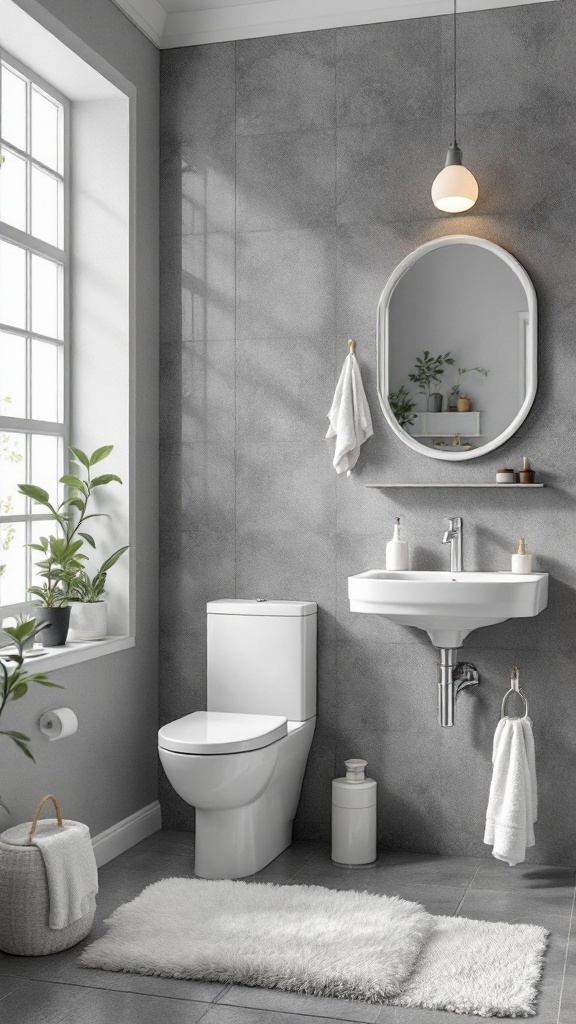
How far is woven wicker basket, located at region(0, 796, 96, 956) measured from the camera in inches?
101

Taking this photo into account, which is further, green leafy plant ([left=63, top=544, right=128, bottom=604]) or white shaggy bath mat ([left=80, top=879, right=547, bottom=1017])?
green leafy plant ([left=63, top=544, right=128, bottom=604])

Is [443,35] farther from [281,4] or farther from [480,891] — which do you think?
[480,891]

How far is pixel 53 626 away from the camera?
3217mm

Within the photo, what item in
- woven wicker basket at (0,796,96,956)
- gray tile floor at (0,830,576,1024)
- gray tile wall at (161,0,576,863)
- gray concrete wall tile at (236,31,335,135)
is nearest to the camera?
gray tile floor at (0,830,576,1024)

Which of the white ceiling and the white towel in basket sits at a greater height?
the white ceiling

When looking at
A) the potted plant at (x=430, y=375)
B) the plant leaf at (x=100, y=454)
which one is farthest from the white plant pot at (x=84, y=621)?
the potted plant at (x=430, y=375)

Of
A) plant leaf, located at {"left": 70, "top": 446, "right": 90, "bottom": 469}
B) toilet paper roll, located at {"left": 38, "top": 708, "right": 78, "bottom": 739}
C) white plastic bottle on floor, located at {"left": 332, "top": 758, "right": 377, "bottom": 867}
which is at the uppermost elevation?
plant leaf, located at {"left": 70, "top": 446, "right": 90, "bottom": 469}

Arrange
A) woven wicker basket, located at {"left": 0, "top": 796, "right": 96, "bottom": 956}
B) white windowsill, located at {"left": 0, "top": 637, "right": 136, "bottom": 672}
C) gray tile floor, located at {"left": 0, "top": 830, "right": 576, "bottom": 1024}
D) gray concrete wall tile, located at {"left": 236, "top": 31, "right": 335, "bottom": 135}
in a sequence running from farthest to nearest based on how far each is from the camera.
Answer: gray concrete wall tile, located at {"left": 236, "top": 31, "right": 335, "bottom": 135} → white windowsill, located at {"left": 0, "top": 637, "right": 136, "bottom": 672} → woven wicker basket, located at {"left": 0, "top": 796, "right": 96, "bottom": 956} → gray tile floor, located at {"left": 0, "top": 830, "right": 576, "bottom": 1024}

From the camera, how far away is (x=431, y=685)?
3.50 meters

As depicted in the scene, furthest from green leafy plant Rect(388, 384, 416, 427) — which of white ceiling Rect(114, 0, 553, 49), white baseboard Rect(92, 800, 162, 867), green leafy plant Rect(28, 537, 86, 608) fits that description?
white baseboard Rect(92, 800, 162, 867)

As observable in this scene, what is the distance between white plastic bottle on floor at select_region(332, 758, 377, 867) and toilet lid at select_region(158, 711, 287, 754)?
325 mm

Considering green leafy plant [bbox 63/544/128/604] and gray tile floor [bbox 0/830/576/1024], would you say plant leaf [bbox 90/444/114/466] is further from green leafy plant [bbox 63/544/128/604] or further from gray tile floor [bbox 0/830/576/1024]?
gray tile floor [bbox 0/830/576/1024]

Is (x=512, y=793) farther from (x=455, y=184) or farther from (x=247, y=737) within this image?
(x=455, y=184)

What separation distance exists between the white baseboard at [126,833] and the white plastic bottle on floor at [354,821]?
71cm
